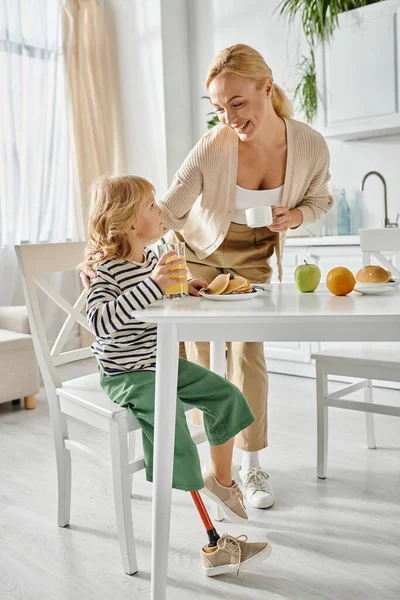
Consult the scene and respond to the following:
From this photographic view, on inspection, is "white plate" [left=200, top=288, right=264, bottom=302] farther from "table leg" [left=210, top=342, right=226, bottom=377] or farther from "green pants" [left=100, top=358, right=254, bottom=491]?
"table leg" [left=210, top=342, right=226, bottom=377]

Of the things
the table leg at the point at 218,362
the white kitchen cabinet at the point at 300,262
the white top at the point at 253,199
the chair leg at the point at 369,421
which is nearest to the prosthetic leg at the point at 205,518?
the table leg at the point at 218,362

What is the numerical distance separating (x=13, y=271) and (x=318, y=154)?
272 cm

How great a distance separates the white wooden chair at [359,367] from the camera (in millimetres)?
1933

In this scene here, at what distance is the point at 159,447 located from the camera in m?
1.33

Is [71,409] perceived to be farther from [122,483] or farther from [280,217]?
[280,217]

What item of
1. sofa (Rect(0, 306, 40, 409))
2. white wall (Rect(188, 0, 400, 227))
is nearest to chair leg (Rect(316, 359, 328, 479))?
sofa (Rect(0, 306, 40, 409))

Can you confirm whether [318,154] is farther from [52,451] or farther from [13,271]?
[13,271]

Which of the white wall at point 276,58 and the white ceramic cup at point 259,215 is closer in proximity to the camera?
the white ceramic cup at point 259,215

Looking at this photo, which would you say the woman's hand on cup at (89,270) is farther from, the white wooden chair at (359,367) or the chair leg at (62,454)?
the white wooden chair at (359,367)

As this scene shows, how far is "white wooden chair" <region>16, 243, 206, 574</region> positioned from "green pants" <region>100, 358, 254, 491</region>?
0.04 meters

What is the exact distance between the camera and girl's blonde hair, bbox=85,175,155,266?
158 centimetres

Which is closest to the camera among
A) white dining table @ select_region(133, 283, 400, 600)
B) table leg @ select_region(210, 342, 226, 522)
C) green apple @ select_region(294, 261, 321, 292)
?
white dining table @ select_region(133, 283, 400, 600)

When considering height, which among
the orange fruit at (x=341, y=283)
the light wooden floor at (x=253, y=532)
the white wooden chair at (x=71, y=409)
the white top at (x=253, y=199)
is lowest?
the light wooden floor at (x=253, y=532)

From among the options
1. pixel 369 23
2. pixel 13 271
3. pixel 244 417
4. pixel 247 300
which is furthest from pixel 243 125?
pixel 13 271
